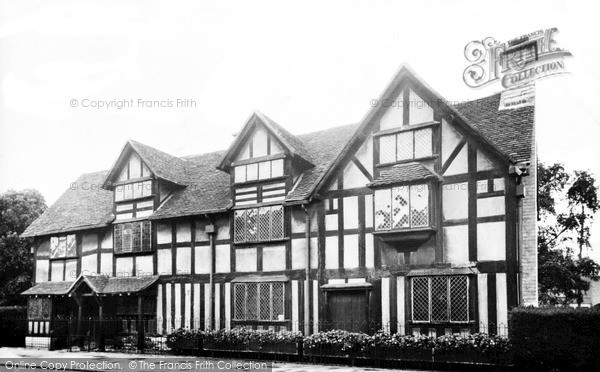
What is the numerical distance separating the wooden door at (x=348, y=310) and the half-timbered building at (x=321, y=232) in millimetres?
49

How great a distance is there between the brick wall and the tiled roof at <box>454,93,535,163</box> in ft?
5.40

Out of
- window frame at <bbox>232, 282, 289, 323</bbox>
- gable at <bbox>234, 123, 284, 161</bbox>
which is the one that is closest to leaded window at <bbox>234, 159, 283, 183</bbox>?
gable at <bbox>234, 123, 284, 161</bbox>

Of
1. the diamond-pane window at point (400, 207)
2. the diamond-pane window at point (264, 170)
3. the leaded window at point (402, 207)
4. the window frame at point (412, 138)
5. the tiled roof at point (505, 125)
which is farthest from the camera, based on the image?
the diamond-pane window at point (264, 170)

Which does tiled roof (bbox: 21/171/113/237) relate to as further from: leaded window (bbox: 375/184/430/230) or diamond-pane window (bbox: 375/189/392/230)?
leaded window (bbox: 375/184/430/230)

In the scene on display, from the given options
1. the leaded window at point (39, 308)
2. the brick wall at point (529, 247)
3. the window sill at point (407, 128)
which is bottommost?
the leaded window at point (39, 308)

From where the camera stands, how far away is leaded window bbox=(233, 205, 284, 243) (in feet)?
75.7

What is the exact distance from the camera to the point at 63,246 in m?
29.0

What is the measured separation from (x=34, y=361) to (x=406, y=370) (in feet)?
40.6

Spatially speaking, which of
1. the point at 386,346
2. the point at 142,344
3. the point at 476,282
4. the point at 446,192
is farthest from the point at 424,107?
the point at 142,344

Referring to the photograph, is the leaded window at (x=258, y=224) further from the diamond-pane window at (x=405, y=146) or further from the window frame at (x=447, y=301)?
the window frame at (x=447, y=301)

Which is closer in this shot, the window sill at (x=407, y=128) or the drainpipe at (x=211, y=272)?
the window sill at (x=407, y=128)

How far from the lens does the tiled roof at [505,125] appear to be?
19.0 metres

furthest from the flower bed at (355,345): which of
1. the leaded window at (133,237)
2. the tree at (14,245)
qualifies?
the tree at (14,245)

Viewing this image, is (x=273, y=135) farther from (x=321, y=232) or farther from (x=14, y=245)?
(x=14, y=245)
